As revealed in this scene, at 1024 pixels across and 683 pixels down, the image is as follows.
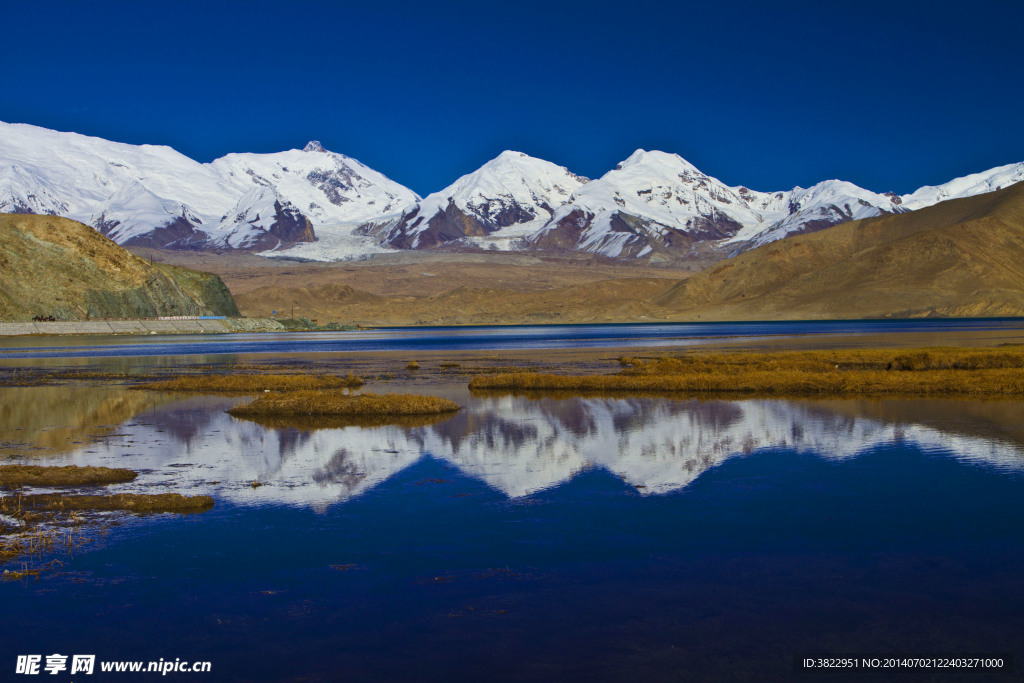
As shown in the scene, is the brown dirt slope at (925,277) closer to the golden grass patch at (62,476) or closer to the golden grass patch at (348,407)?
the golden grass patch at (348,407)

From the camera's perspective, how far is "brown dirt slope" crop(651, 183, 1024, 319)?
156000mm

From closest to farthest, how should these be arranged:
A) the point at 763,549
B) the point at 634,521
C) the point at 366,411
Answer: the point at 763,549 → the point at 634,521 → the point at 366,411

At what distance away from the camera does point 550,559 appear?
1247 centimetres

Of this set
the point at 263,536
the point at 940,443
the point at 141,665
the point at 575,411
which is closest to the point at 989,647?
the point at 141,665

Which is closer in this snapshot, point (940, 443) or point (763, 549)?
point (763, 549)

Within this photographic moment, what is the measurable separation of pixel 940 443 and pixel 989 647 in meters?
13.2

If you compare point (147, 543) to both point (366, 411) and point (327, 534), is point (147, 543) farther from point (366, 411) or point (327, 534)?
point (366, 411)

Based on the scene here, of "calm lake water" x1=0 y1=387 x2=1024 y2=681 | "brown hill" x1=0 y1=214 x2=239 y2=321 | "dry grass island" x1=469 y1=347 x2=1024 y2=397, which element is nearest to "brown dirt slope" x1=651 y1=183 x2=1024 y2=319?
"brown hill" x1=0 y1=214 x2=239 y2=321

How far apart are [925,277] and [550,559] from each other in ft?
558

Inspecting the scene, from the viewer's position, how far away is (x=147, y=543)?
44.7ft

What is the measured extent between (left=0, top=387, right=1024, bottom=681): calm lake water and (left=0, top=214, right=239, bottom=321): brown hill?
96.8 m

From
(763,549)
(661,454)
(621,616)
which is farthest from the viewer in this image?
(661,454)

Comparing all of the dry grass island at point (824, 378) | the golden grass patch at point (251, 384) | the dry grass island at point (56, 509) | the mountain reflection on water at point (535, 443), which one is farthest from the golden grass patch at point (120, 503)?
the dry grass island at point (824, 378)

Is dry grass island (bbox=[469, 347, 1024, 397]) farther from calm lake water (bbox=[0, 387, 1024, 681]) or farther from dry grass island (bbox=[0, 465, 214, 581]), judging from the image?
dry grass island (bbox=[0, 465, 214, 581])
